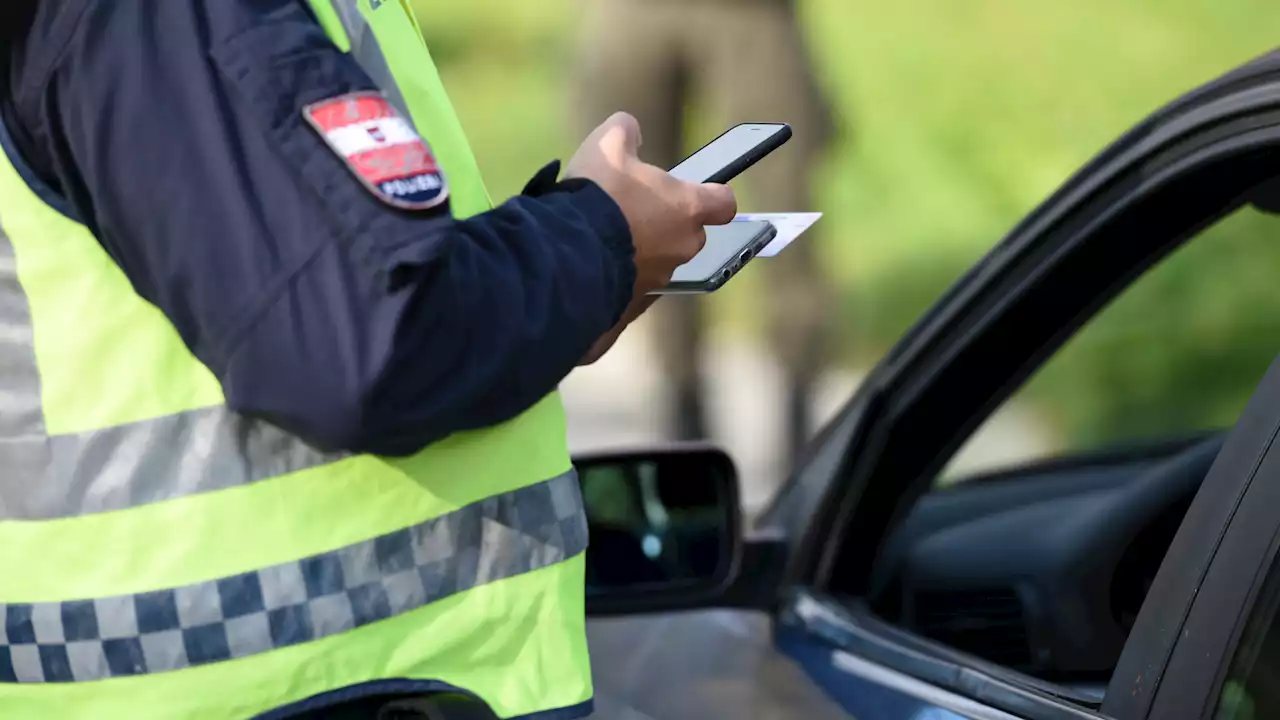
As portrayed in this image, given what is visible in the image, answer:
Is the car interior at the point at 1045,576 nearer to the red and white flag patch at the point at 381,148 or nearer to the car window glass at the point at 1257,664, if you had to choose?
the car window glass at the point at 1257,664

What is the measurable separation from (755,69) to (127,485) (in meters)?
3.63

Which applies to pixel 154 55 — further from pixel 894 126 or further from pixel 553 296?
pixel 894 126

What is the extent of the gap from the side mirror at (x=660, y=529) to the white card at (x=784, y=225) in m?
0.42

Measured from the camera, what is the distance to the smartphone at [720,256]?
1.24 meters

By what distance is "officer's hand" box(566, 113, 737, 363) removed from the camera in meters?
1.15

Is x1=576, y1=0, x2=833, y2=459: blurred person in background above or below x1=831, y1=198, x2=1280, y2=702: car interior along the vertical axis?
below

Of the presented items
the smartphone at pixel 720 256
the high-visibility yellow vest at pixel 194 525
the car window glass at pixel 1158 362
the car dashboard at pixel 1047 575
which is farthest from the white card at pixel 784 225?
the car window glass at pixel 1158 362

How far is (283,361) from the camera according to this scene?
3.21 ft

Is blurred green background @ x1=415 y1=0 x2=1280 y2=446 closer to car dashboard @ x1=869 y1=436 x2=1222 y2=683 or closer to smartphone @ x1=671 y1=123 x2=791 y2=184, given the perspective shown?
car dashboard @ x1=869 y1=436 x2=1222 y2=683

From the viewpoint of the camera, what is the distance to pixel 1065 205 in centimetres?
149

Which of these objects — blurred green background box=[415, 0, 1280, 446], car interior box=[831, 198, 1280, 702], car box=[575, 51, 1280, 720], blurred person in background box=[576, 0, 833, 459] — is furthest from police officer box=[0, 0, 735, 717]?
blurred green background box=[415, 0, 1280, 446]

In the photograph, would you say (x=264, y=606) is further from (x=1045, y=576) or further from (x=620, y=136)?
(x=1045, y=576)

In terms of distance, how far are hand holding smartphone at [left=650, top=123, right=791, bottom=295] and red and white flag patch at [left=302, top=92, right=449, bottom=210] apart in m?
0.26

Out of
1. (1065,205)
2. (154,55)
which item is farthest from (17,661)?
(1065,205)
